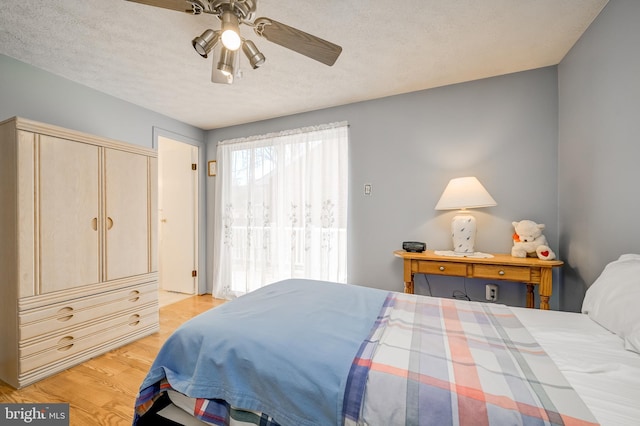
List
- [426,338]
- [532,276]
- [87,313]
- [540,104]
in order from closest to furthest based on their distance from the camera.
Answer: [426,338]
[532,276]
[87,313]
[540,104]

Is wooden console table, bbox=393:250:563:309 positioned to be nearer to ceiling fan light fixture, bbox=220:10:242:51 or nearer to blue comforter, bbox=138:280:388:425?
blue comforter, bbox=138:280:388:425

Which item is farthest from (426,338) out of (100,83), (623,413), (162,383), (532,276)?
(100,83)

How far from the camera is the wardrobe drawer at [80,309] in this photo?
5.84ft

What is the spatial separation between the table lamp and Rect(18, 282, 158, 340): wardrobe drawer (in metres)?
2.89

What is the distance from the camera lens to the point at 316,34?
1.83 metres

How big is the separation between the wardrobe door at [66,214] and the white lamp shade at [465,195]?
2932 mm

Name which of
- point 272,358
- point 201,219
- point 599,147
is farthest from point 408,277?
point 201,219

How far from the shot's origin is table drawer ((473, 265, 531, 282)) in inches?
77.1

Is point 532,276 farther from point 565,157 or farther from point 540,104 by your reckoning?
point 540,104

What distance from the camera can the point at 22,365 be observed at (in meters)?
1.73

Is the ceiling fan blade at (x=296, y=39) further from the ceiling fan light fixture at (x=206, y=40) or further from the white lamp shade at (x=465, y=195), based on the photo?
the white lamp shade at (x=465, y=195)

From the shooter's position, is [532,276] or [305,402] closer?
[305,402]

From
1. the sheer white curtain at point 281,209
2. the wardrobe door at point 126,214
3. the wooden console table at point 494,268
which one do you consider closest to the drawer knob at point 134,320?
the wardrobe door at point 126,214

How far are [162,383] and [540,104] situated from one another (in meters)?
3.27
